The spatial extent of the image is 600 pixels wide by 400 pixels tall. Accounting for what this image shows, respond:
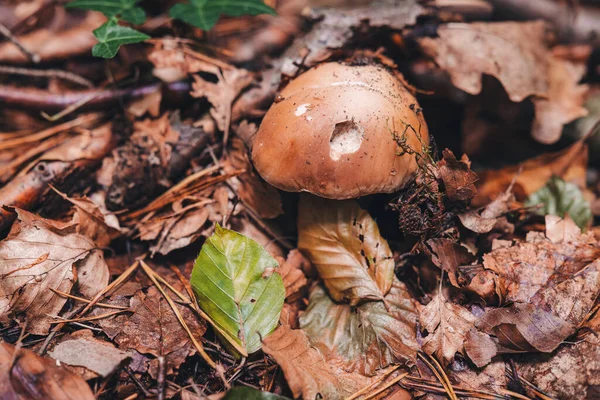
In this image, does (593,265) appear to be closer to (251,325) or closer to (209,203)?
(251,325)


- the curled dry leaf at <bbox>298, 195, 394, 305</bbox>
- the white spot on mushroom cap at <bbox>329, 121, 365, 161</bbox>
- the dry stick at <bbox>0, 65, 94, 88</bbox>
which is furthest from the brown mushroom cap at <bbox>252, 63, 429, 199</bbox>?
the dry stick at <bbox>0, 65, 94, 88</bbox>

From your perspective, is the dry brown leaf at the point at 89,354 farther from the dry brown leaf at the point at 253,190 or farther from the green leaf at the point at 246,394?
the dry brown leaf at the point at 253,190

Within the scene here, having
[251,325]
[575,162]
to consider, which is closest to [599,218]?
[575,162]

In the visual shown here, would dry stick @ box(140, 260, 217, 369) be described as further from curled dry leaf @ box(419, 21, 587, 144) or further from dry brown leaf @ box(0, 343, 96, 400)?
curled dry leaf @ box(419, 21, 587, 144)

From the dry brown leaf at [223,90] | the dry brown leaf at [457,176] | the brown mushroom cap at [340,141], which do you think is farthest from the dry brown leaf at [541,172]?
the dry brown leaf at [223,90]

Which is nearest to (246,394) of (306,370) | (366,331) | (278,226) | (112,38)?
(306,370)

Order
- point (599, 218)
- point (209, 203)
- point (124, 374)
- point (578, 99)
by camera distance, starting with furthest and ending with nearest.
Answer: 1. point (578, 99)
2. point (599, 218)
3. point (209, 203)
4. point (124, 374)

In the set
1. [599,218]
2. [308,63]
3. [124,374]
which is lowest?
[599,218]
